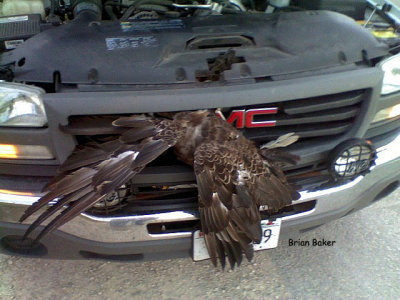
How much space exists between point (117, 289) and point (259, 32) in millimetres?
1961

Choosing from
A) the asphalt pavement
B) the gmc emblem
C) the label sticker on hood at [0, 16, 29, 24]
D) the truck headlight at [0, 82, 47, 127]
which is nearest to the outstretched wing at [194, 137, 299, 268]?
the gmc emblem

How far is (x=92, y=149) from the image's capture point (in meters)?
2.13

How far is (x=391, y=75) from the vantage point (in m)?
2.58

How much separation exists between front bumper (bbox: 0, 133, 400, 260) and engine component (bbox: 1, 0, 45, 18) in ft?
6.35

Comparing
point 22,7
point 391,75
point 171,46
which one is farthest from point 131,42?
point 391,75

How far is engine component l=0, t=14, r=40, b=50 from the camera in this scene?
2.88 m

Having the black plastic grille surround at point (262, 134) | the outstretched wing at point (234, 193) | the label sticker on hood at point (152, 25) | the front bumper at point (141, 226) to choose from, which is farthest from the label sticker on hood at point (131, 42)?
the front bumper at point (141, 226)

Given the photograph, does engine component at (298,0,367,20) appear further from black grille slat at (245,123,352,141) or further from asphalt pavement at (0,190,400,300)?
asphalt pavement at (0,190,400,300)

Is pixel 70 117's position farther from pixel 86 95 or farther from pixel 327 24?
pixel 327 24

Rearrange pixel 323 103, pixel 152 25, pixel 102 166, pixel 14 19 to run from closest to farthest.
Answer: pixel 102 166 < pixel 323 103 < pixel 152 25 < pixel 14 19

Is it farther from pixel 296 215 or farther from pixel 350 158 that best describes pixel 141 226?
pixel 350 158

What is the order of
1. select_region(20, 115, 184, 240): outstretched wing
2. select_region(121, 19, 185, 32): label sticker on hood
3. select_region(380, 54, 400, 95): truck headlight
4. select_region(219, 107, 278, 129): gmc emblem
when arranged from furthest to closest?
1. select_region(121, 19, 185, 32): label sticker on hood
2. select_region(380, 54, 400, 95): truck headlight
3. select_region(219, 107, 278, 129): gmc emblem
4. select_region(20, 115, 184, 240): outstretched wing

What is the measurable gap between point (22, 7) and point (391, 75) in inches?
110

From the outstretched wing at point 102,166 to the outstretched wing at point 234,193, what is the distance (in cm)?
22
